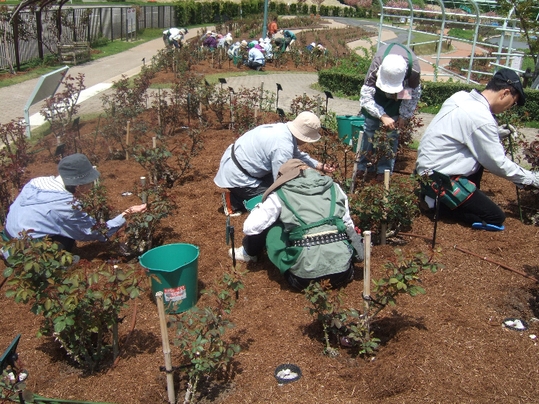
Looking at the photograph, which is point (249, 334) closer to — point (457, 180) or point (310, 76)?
point (457, 180)

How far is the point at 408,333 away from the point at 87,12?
72.8 feet

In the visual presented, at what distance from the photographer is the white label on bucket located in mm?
3732

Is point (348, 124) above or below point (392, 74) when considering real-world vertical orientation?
below

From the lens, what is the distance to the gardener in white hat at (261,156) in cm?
468

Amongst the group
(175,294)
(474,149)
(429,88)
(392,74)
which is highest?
(392,74)

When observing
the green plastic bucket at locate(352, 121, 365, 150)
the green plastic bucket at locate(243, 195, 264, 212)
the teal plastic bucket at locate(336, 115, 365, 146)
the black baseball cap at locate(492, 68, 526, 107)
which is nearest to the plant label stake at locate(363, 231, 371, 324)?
the green plastic bucket at locate(243, 195, 264, 212)

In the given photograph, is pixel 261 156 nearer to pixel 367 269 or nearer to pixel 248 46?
pixel 367 269

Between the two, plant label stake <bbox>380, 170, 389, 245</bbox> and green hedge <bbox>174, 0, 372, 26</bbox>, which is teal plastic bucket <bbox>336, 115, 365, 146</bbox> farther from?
green hedge <bbox>174, 0, 372, 26</bbox>

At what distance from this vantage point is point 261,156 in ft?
16.5

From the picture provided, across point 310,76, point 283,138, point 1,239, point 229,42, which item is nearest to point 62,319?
point 1,239

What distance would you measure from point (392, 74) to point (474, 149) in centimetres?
117

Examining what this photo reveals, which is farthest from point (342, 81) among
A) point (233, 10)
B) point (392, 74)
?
point (233, 10)

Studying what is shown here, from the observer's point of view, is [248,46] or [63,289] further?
[248,46]

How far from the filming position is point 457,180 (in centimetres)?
Result: 508
